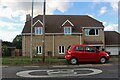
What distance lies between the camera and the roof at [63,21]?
49.8 metres

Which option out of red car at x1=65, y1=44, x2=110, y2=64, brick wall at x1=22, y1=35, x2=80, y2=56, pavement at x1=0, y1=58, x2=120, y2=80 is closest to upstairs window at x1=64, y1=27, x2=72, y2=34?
brick wall at x1=22, y1=35, x2=80, y2=56

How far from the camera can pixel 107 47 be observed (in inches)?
2066

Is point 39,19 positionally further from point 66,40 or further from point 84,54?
point 84,54

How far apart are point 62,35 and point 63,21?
353 cm

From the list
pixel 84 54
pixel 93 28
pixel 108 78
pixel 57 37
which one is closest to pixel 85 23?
pixel 93 28

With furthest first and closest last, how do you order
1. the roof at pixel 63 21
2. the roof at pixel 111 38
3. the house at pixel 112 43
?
the roof at pixel 111 38
the house at pixel 112 43
the roof at pixel 63 21

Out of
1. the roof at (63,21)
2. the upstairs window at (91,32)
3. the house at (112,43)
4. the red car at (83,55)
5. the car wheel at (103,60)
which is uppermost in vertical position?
the roof at (63,21)

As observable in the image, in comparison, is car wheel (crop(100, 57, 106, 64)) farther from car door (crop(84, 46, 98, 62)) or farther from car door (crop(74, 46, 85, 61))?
car door (crop(74, 46, 85, 61))

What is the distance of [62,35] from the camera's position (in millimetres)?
49250

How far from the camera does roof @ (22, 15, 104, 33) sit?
49.8m

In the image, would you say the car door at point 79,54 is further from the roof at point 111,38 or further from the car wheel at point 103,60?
the roof at point 111,38

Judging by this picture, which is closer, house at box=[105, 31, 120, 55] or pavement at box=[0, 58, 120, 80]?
pavement at box=[0, 58, 120, 80]

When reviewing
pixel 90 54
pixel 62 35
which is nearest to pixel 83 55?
pixel 90 54

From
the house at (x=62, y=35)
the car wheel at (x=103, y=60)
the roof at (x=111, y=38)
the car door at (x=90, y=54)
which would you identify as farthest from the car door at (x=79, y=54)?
the roof at (x=111, y=38)
